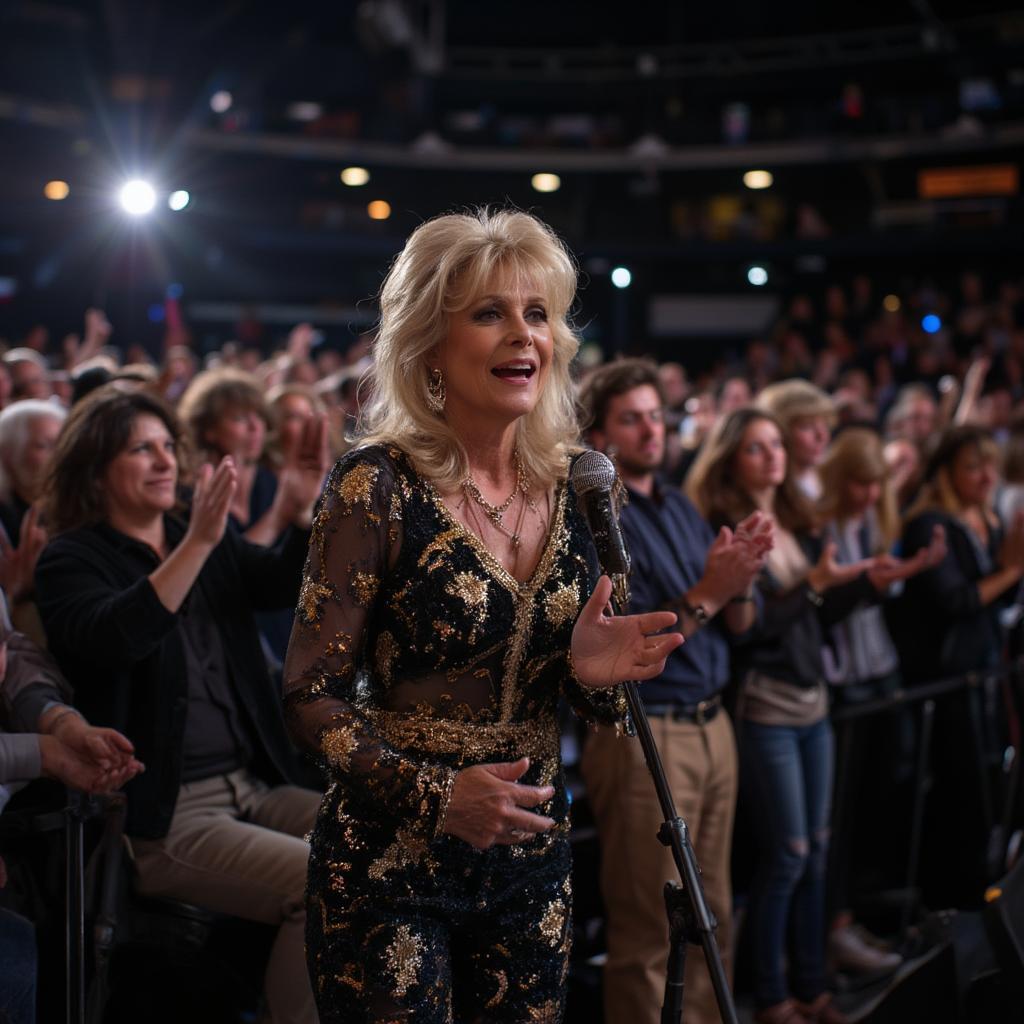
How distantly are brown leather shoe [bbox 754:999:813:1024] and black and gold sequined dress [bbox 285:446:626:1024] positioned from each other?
65.6 inches

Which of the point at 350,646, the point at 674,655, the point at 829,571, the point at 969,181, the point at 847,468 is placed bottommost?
the point at 350,646

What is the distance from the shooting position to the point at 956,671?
388 centimetres

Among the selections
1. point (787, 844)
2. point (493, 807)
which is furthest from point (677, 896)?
point (787, 844)

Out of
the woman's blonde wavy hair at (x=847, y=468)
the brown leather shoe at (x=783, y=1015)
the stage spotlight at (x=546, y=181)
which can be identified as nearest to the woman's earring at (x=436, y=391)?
the brown leather shoe at (x=783, y=1015)

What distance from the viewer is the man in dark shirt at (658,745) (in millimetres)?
2682

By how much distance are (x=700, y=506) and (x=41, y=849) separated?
1.85 m

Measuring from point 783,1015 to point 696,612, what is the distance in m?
1.20

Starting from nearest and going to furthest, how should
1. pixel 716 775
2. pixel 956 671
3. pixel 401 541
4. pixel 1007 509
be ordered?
pixel 401 541 → pixel 716 775 → pixel 956 671 → pixel 1007 509

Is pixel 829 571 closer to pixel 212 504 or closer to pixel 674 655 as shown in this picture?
pixel 674 655

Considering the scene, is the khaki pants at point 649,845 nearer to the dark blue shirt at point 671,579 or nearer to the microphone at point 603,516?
the dark blue shirt at point 671,579

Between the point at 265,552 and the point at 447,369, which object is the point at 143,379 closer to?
the point at 265,552

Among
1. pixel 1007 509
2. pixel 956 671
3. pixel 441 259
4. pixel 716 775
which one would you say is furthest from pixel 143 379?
pixel 1007 509

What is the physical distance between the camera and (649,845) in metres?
2.70

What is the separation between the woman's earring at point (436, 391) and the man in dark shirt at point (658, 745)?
92 cm
